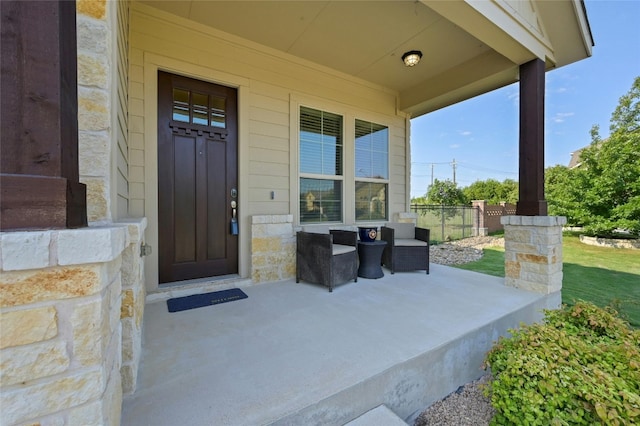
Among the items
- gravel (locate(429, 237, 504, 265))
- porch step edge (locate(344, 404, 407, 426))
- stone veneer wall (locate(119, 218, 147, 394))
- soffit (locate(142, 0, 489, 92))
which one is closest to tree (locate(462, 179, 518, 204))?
gravel (locate(429, 237, 504, 265))

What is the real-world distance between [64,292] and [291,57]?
381cm

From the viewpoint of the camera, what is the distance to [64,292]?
70 centimetres

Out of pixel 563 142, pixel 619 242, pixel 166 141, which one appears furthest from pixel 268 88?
pixel 563 142

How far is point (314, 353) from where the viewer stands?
5.77 feet

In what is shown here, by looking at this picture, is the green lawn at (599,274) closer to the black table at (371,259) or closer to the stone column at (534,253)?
the stone column at (534,253)

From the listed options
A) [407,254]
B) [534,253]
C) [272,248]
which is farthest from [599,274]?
[272,248]

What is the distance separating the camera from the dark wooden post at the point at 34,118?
0.68 metres

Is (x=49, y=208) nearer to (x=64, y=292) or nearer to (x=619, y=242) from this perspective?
(x=64, y=292)

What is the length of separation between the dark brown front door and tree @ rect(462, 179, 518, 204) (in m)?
18.2

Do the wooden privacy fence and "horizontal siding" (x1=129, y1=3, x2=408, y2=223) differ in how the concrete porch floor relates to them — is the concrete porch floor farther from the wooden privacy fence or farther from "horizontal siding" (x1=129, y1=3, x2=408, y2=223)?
the wooden privacy fence

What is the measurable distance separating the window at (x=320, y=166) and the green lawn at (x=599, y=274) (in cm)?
280

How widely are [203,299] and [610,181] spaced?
1110 cm

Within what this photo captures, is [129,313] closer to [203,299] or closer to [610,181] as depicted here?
[203,299]

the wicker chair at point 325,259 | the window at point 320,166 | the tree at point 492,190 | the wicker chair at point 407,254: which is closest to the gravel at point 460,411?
the wicker chair at point 325,259
